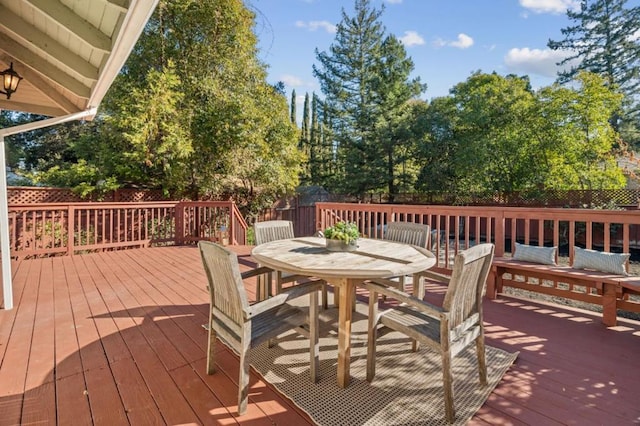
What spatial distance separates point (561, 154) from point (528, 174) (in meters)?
1.17

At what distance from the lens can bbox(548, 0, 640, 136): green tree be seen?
50.9ft

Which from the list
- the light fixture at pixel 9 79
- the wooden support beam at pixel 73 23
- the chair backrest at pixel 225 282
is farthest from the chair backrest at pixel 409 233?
the light fixture at pixel 9 79

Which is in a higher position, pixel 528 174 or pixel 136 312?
pixel 528 174

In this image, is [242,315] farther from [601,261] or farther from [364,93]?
[364,93]

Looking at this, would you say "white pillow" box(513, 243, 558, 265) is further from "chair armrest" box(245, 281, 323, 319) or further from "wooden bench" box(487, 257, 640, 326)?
"chair armrest" box(245, 281, 323, 319)

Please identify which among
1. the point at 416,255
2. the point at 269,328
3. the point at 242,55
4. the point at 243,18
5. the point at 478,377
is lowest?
the point at 478,377

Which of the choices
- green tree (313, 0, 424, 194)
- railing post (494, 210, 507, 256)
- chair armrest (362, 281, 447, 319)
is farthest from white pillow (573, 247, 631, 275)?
green tree (313, 0, 424, 194)

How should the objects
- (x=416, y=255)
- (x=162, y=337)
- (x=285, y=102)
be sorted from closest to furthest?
(x=416, y=255) < (x=162, y=337) < (x=285, y=102)

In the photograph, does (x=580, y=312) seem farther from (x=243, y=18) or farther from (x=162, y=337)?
(x=243, y=18)

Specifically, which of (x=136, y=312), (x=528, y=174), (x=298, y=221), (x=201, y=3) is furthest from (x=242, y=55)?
(x=528, y=174)

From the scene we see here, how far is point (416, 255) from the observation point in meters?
2.38

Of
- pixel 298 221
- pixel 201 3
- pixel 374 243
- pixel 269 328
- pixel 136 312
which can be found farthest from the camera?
pixel 298 221

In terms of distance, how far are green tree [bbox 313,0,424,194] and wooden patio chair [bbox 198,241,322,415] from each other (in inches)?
548

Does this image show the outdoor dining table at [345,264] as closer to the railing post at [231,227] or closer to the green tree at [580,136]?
the railing post at [231,227]
